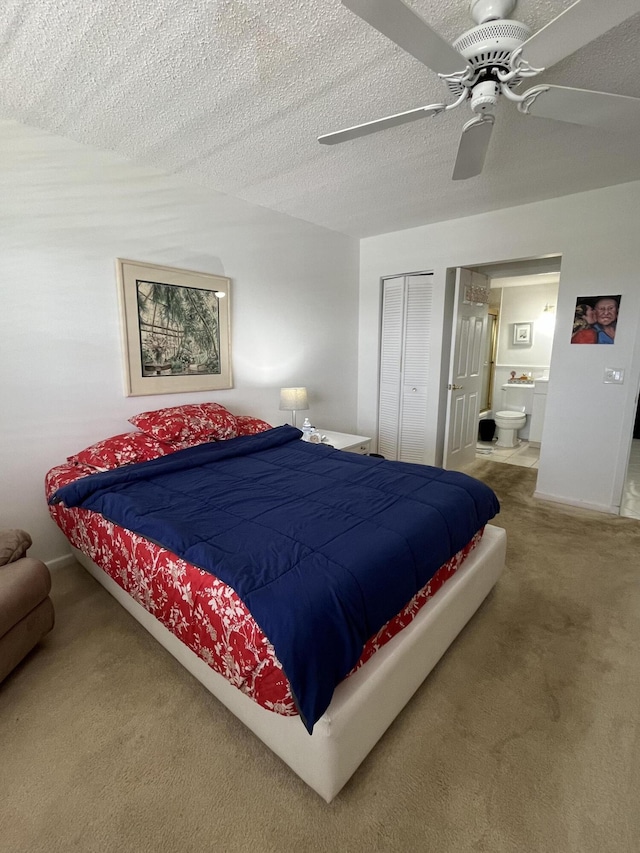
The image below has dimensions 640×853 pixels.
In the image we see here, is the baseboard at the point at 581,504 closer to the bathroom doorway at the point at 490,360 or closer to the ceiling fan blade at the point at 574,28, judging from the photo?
the bathroom doorway at the point at 490,360

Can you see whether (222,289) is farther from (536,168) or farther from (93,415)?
(536,168)

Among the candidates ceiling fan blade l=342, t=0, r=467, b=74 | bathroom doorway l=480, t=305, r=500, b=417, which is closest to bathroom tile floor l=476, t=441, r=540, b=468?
bathroom doorway l=480, t=305, r=500, b=417

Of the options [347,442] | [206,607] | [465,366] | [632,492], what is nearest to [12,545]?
[206,607]

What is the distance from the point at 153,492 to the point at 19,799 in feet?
3.64

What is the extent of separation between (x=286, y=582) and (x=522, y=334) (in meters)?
5.86

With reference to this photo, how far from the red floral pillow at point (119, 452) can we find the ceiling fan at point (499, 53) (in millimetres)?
1863

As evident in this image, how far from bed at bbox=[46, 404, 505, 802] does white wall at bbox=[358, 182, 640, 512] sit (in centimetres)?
168

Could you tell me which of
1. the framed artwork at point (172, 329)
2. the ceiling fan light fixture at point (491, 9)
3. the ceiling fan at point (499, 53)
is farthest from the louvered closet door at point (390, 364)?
the ceiling fan light fixture at point (491, 9)

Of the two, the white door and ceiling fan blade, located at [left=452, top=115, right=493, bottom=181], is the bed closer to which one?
ceiling fan blade, located at [left=452, top=115, right=493, bottom=181]

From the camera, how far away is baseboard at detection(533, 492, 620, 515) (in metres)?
3.17

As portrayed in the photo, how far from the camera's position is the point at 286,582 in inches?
46.3

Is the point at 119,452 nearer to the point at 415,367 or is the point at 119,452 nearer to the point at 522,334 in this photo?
the point at 415,367

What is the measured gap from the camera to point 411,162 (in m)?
2.49

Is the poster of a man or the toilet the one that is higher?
the poster of a man
